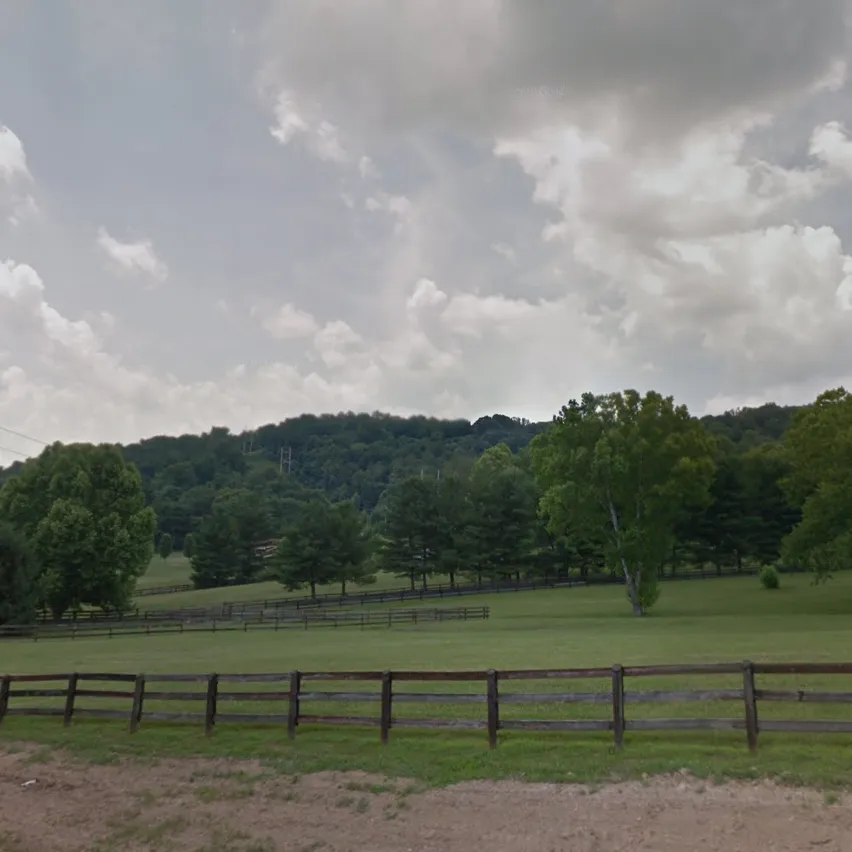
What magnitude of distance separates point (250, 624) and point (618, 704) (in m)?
37.2

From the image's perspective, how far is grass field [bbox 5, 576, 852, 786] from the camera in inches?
414

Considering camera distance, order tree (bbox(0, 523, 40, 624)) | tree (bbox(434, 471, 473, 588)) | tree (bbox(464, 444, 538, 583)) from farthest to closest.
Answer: tree (bbox(464, 444, 538, 583))
tree (bbox(434, 471, 473, 588))
tree (bbox(0, 523, 40, 624))

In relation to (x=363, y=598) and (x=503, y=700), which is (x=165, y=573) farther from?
(x=503, y=700)

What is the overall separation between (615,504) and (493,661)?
83.0ft

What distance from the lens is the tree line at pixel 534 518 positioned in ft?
140

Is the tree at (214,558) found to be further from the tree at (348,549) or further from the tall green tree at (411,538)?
the tall green tree at (411,538)

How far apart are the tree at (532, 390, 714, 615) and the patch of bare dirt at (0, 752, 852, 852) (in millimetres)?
33363

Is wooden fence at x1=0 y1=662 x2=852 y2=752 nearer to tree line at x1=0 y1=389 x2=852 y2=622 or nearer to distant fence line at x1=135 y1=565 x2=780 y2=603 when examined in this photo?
tree line at x1=0 y1=389 x2=852 y2=622

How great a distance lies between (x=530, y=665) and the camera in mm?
19672

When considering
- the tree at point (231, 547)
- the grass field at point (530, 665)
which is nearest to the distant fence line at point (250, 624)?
the grass field at point (530, 665)

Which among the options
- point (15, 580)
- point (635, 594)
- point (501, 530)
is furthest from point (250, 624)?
point (501, 530)

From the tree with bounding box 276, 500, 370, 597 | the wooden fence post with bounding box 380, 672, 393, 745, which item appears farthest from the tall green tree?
the wooden fence post with bounding box 380, 672, 393, 745

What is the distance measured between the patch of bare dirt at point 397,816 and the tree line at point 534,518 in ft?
109

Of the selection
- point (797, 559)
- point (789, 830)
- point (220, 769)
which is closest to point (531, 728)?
point (789, 830)
